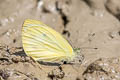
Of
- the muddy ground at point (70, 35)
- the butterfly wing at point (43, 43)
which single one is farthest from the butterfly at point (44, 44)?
the muddy ground at point (70, 35)

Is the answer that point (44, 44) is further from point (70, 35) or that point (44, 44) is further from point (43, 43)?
point (70, 35)

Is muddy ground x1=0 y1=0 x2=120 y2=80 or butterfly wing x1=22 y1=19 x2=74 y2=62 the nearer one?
muddy ground x1=0 y1=0 x2=120 y2=80

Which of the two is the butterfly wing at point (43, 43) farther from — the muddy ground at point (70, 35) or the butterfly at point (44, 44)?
the muddy ground at point (70, 35)

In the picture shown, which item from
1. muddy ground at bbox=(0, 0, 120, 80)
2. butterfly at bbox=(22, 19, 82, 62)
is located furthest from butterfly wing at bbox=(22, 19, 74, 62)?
muddy ground at bbox=(0, 0, 120, 80)

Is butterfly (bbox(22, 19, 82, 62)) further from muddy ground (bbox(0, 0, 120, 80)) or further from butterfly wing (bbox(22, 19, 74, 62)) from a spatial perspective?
muddy ground (bbox(0, 0, 120, 80))

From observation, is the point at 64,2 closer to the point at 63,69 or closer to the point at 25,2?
the point at 25,2

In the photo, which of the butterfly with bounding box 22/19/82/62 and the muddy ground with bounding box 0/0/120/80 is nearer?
the muddy ground with bounding box 0/0/120/80
